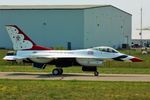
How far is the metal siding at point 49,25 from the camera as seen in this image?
9262 centimetres

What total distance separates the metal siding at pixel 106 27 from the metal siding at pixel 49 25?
202 cm

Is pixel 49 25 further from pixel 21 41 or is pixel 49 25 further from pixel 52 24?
pixel 21 41

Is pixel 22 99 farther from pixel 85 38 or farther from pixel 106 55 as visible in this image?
pixel 85 38

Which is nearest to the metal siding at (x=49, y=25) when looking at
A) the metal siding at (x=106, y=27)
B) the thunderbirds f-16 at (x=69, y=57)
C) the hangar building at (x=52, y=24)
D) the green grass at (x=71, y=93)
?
the hangar building at (x=52, y=24)

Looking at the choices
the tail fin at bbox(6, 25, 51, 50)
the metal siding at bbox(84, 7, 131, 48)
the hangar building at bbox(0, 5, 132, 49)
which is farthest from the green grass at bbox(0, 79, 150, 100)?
the metal siding at bbox(84, 7, 131, 48)

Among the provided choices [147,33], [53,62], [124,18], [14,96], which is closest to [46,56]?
[53,62]

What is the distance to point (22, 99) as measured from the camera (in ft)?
53.3

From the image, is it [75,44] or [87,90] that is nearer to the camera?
[87,90]

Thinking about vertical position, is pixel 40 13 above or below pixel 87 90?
above

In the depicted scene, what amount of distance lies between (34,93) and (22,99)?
1817 millimetres

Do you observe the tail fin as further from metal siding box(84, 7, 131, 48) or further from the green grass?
metal siding box(84, 7, 131, 48)

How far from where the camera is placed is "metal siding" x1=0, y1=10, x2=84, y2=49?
92625 mm

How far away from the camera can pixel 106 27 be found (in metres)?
105

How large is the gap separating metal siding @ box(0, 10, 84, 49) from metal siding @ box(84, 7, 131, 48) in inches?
79.4
